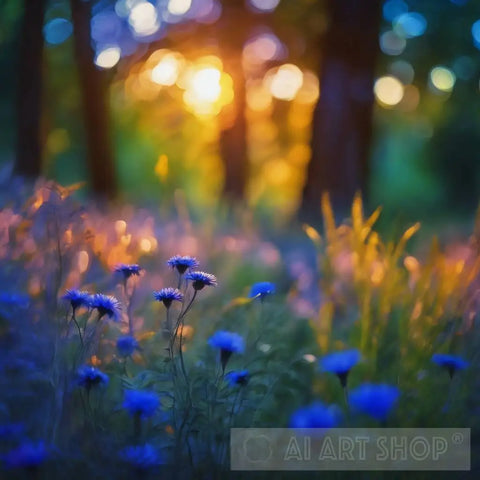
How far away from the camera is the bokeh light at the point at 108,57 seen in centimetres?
850

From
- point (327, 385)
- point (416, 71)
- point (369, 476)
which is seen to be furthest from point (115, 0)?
point (369, 476)

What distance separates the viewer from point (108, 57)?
336 inches

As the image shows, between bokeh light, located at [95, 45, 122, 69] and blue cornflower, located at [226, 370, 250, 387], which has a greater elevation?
bokeh light, located at [95, 45, 122, 69]

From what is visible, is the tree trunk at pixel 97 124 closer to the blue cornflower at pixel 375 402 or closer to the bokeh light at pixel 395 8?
the bokeh light at pixel 395 8

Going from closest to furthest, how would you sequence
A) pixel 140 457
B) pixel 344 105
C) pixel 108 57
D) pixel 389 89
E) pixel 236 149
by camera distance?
pixel 140 457 → pixel 344 105 → pixel 108 57 → pixel 236 149 → pixel 389 89

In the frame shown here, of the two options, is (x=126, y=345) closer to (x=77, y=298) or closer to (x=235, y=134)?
(x=77, y=298)

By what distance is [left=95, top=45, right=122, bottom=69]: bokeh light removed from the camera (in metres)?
8.50

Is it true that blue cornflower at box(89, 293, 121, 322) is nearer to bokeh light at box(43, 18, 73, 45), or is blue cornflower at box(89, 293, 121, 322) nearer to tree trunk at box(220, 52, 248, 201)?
bokeh light at box(43, 18, 73, 45)

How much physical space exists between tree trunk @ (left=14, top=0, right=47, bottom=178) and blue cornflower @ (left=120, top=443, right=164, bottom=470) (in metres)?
6.08

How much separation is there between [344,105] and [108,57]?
3.64 metres

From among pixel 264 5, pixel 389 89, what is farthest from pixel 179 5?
pixel 389 89

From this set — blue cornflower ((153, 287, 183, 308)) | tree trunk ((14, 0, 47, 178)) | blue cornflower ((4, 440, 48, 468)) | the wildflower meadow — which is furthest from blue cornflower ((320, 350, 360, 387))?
tree trunk ((14, 0, 47, 178))

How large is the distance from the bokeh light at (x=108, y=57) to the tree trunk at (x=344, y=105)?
3.31 m

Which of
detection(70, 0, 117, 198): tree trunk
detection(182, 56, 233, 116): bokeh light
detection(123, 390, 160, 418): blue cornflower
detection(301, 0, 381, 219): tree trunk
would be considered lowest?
detection(123, 390, 160, 418): blue cornflower
